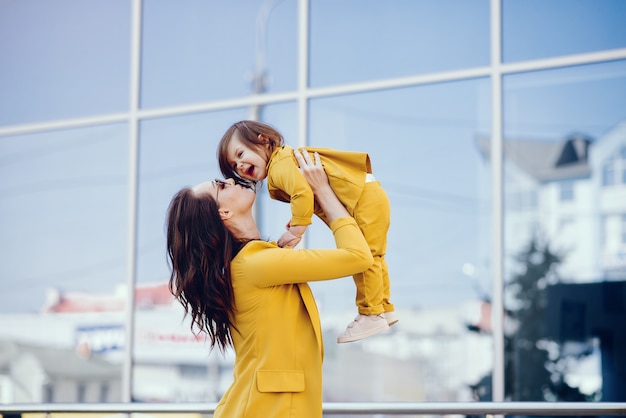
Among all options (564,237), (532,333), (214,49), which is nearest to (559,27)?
(564,237)

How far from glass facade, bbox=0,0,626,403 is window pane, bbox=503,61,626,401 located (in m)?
0.01

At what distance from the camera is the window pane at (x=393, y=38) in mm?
6082

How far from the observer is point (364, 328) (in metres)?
2.97

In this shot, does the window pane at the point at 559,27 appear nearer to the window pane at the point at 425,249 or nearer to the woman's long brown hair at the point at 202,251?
the window pane at the point at 425,249

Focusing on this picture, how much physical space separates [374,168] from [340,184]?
3.29 m

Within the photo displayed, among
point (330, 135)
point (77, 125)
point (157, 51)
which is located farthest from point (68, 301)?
point (330, 135)

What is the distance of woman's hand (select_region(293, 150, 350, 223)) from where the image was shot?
2828 mm

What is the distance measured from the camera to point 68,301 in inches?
285

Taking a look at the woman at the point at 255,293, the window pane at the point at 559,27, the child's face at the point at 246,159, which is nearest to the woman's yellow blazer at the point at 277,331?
the woman at the point at 255,293

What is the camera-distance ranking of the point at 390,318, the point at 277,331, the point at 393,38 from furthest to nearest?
the point at 393,38 → the point at 390,318 → the point at 277,331

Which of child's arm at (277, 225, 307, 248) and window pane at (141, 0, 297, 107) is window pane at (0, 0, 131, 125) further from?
child's arm at (277, 225, 307, 248)

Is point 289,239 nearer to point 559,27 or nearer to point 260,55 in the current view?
point 559,27

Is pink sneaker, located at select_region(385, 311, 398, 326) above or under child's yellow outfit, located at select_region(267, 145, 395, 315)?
under

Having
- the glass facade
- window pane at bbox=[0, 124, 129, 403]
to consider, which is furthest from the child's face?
window pane at bbox=[0, 124, 129, 403]
